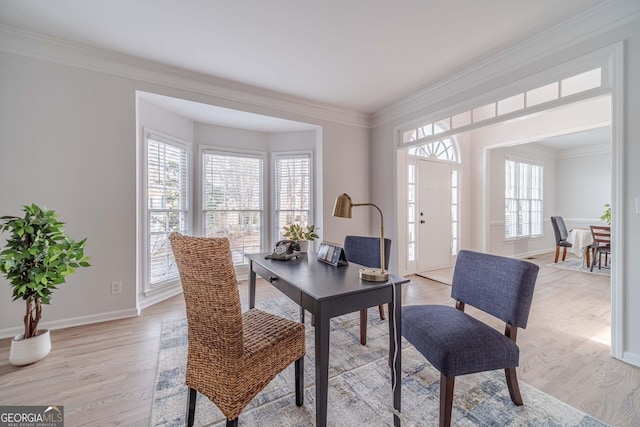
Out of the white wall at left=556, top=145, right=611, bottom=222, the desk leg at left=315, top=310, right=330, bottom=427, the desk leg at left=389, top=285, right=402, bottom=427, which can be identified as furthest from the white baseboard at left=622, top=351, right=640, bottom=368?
the white wall at left=556, top=145, right=611, bottom=222

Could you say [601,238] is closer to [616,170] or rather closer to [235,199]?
[616,170]

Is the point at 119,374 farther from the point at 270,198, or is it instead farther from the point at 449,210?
the point at 449,210

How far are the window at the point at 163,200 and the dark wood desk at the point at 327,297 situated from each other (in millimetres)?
2157

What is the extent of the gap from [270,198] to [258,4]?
2.79 metres

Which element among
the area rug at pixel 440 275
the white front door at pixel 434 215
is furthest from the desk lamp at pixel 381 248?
the white front door at pixel 434 215

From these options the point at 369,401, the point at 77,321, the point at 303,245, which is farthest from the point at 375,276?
the point at 77,321

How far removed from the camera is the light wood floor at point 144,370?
1515 millimetres

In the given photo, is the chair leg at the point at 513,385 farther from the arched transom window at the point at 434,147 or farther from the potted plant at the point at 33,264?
the arched transom window at the point at 434,147

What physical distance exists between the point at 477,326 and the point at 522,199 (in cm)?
625

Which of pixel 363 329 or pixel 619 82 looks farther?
pixel 363 329

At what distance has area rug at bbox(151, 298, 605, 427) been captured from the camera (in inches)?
55.6

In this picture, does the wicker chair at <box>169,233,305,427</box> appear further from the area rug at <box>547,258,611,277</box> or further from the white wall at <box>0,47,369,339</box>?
the area rug at <box>547,258,611,277</box>

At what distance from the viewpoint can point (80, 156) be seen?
8.37 ft

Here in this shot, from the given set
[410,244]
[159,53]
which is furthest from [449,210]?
[159,53]
